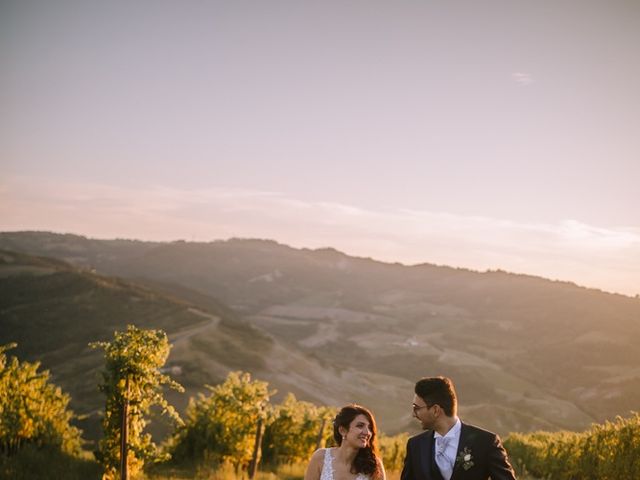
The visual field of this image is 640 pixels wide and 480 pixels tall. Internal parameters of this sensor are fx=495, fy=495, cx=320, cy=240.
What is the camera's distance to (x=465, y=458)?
4.50 metres

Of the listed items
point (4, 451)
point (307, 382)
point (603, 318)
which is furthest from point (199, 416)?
point (603, 318)

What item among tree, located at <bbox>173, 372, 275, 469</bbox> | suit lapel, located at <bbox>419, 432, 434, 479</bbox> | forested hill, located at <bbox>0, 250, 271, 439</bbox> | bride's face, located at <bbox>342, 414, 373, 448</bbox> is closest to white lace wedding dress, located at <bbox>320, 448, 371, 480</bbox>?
bride's face, located at <bbox>342, 414, 373, 448</bbox>

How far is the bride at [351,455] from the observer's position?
538 cm

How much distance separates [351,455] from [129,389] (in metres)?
8.05

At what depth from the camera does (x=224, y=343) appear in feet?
300

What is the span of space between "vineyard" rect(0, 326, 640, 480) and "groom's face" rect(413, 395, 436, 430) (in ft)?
28.0

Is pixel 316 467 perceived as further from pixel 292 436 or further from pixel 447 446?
pixel 292 436

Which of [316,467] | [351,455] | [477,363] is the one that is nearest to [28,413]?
[316,467]

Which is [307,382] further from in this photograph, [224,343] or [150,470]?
[150,470]

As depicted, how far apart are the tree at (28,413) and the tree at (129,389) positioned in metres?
4.21

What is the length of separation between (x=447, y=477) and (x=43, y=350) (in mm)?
92736

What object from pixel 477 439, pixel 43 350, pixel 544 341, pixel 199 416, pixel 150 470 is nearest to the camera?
pixel 477 439

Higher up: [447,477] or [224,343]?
[447,477]

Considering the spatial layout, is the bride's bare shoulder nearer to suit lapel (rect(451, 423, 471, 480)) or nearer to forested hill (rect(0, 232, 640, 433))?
suit lapel (rect(451, 423, 471, 480))
